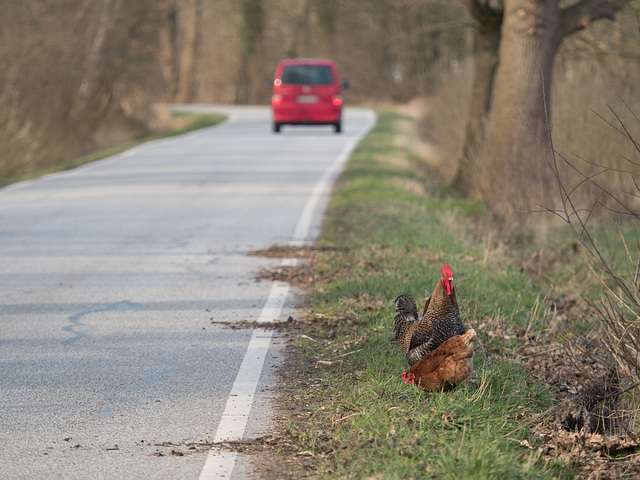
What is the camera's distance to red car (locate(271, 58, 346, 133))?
83.8 feet

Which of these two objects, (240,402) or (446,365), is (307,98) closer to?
(240,402)

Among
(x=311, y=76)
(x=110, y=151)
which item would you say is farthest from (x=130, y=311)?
(x=311, y=76)

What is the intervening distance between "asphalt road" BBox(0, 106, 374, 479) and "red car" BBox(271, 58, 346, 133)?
9674 mm

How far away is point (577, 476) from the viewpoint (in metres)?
4.10

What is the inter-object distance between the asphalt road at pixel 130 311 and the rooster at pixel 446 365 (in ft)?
3.06

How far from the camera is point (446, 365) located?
4672 mm

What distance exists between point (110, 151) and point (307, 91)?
656 centimetres

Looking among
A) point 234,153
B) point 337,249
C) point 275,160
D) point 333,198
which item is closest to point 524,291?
point 337,249

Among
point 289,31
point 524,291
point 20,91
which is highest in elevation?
point 289,31

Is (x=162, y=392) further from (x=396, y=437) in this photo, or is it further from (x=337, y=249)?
(x=337, y=249)

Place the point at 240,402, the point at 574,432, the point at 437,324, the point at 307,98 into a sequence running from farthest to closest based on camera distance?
the point at 307,98 → the point at 240,402 → the point at 437,324 → the point at 574,432

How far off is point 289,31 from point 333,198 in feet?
144

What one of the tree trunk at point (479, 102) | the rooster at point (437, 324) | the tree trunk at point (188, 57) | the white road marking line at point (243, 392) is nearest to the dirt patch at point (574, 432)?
the rooster at point (437, 324)

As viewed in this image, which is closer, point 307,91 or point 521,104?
point 521,104
